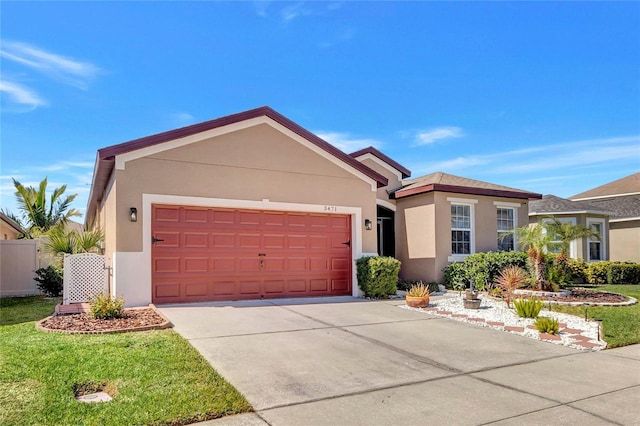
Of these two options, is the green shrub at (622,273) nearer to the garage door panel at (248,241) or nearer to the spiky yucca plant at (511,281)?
the spiky yucca plant at (511,281)

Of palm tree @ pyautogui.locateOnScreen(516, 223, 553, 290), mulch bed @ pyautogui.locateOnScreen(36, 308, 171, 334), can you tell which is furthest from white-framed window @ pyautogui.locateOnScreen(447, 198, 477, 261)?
mulch bed @ pyautogui.locateOnScreen(36, 308, 171, 334)

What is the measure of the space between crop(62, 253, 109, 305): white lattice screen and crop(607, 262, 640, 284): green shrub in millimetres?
18597

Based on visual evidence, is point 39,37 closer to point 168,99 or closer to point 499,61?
point 168,99

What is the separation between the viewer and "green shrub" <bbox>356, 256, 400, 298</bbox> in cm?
1211

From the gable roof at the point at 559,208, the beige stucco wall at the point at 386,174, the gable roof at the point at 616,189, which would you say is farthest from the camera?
the gable roof at the point at 616,189

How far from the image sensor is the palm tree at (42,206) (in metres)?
22.2

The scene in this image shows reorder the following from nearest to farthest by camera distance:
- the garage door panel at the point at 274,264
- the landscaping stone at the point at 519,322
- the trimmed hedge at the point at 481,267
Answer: the landscaping stone at the point at 519,322 → the garage door panel at the point at 274,264 → the trimmed hedge at the point at 481,267

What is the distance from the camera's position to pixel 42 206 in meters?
22.9

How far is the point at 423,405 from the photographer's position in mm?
4520

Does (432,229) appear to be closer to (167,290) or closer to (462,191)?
(462,191)

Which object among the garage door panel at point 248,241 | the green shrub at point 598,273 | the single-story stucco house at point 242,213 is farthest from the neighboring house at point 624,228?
the garage door panel at point 248,241

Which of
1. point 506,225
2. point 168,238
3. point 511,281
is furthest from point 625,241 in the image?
point 168,238

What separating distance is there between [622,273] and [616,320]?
10846 millimetres

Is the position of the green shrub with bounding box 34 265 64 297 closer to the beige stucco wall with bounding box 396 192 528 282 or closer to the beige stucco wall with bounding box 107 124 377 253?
the beige stucco wall with bounding box 107 124 377 253
